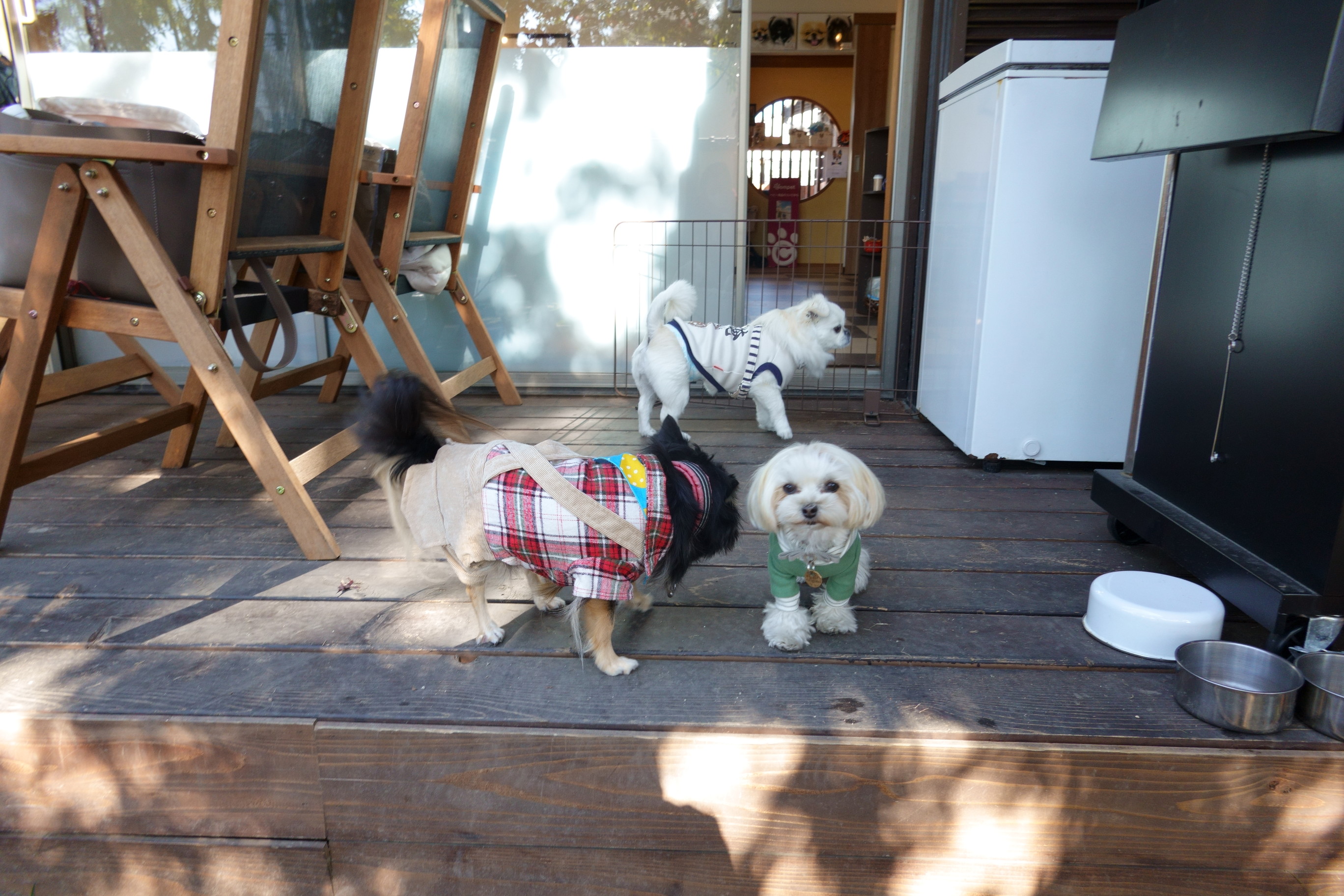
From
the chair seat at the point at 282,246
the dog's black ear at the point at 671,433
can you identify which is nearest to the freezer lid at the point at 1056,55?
the dog's black ear at the point at 671,433

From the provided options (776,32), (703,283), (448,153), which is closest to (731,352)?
(703,283)

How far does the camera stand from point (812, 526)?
1485 mm

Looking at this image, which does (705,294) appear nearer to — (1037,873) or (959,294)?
(959,294)

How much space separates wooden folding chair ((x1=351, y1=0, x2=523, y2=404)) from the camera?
9.56 feet

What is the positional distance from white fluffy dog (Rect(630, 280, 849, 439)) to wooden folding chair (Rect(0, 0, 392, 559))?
1.19 m

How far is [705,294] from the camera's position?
151 inches

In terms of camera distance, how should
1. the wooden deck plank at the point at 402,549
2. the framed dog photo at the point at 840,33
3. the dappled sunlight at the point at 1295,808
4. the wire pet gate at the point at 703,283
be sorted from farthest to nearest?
1. the framed dog photo at the point at 840,33
2. the wire pet gate at the point at 703,283
3. the wooden deck plank at the point at 402,549
4. the dappled sunlight at the point at 1295,808

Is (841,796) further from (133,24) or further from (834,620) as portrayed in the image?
(133,24)

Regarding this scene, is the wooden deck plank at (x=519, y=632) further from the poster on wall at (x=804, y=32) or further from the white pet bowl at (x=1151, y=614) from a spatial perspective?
the poster on wall at (x=804, y=32)

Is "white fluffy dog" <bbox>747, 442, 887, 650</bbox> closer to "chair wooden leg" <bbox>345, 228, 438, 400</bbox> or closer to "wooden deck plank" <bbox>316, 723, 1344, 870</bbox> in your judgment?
"wooden deck plank" <bbox>316, 723, 1344, 870</bbox>

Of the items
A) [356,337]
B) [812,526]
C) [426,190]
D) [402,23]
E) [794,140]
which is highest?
[794,140]

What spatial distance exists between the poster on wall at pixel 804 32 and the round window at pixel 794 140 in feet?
3.89

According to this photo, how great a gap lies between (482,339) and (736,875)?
275 centimetres

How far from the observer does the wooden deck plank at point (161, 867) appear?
1.35 meters
